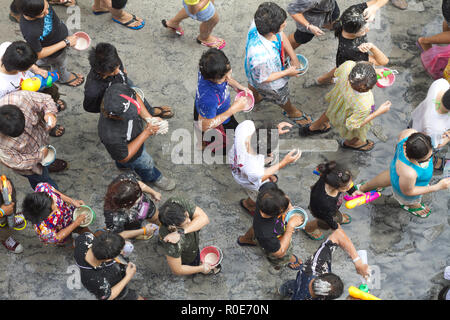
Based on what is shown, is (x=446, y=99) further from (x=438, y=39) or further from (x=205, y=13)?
(x=205, y=13)

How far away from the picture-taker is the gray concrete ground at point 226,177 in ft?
14.8

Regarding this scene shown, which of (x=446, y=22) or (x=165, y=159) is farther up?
(x=446, y=22)

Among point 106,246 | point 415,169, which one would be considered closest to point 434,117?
point 415,169

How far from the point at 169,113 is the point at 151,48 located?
105cm

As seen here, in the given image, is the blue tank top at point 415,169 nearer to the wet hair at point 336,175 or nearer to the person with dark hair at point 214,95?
the wet hair at point 336,175

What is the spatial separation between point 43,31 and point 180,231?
248 cm

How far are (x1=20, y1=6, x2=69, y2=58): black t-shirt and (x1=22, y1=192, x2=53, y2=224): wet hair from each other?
1.70 meters

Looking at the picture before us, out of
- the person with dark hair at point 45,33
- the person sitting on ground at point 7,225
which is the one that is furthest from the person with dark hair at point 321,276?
the person with dark hair at point 45,33

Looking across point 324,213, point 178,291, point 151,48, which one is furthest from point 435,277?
point 151,48

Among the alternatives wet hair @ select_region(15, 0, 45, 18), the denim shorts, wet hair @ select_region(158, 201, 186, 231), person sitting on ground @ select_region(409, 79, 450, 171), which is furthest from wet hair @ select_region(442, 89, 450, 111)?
wet hair @ select_region(15, 0, 45, 18)

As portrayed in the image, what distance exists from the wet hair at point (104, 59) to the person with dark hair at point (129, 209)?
95 centimetres

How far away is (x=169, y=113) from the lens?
5.43 metres

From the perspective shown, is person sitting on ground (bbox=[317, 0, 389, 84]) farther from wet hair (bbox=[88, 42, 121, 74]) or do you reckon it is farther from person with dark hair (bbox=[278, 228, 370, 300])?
wet hair (bbox=[88, 42, 121, 74])

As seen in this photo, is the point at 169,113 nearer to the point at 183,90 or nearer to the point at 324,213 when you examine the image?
the point at 183,90
